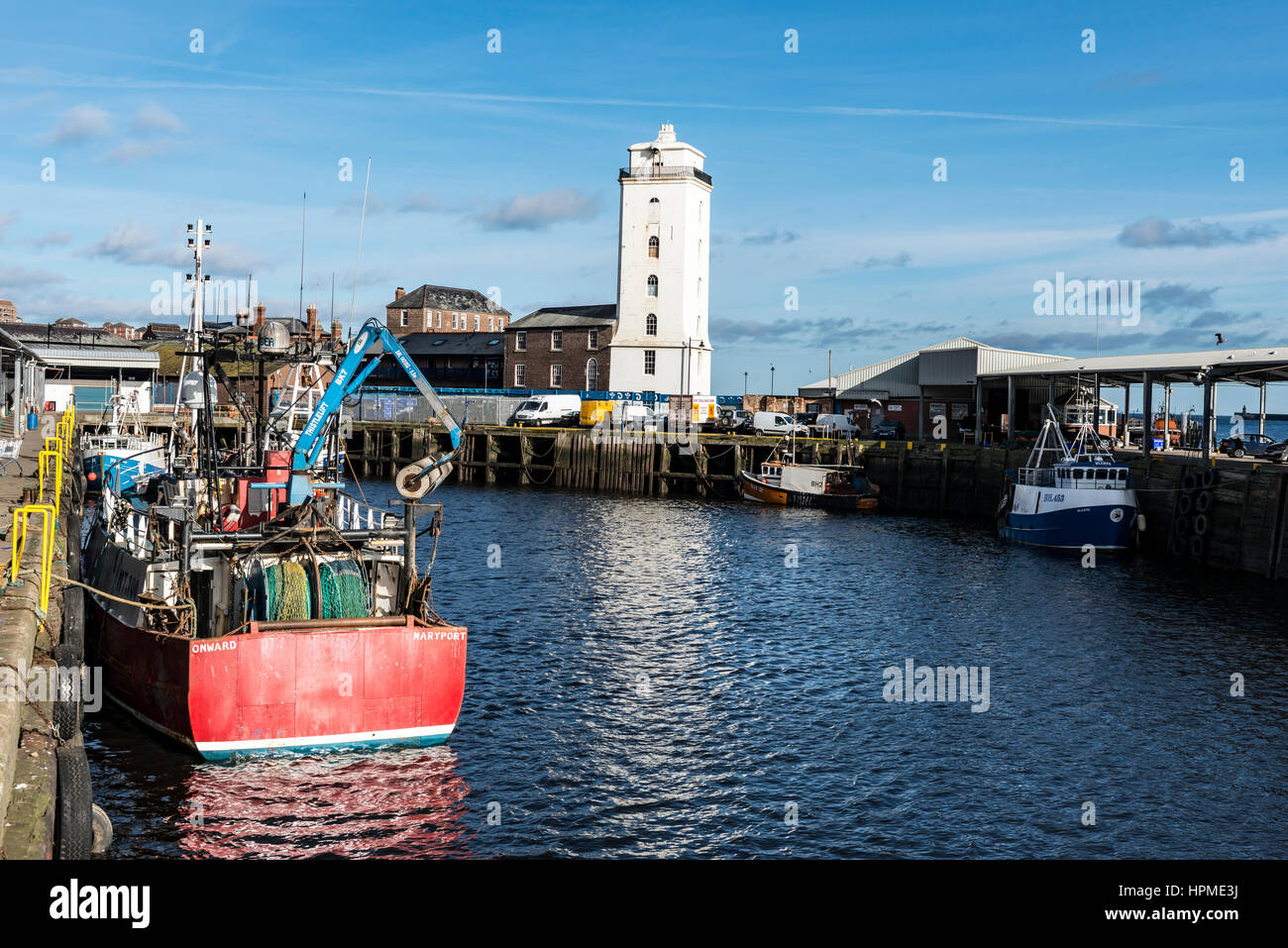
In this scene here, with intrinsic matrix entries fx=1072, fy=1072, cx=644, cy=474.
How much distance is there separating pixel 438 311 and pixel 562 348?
1395 inches

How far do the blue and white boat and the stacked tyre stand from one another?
1.86 meters

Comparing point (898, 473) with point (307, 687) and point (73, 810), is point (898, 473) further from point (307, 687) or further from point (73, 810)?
point (73, 810)

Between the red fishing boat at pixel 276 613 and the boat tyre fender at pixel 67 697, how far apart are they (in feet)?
3.54

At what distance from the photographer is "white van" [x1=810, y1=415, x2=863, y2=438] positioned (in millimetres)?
74812

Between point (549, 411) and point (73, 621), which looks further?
point (549, 411)

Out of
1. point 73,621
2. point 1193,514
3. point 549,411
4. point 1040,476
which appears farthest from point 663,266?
point 73,621

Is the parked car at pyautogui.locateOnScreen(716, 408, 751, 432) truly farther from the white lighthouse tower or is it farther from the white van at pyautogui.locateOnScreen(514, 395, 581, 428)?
the white van at pyautogui.locateOnScreen(514, 395, 581, 428)

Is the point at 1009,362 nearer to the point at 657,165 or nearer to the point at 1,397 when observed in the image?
the point at 657,165

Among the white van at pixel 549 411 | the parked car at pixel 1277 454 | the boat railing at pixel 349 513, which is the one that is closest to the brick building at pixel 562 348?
the white van at pixel 549 411

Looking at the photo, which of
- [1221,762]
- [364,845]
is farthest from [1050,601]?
[364,845]

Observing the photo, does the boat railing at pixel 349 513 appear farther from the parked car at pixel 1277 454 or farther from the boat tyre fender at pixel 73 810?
the parked car at pixel 1277 454

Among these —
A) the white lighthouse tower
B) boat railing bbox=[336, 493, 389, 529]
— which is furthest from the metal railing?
boat railing bbox=[336, 493, 389, 529]

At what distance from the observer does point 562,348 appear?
301 ft

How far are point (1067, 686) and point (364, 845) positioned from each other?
1697 centimetres
